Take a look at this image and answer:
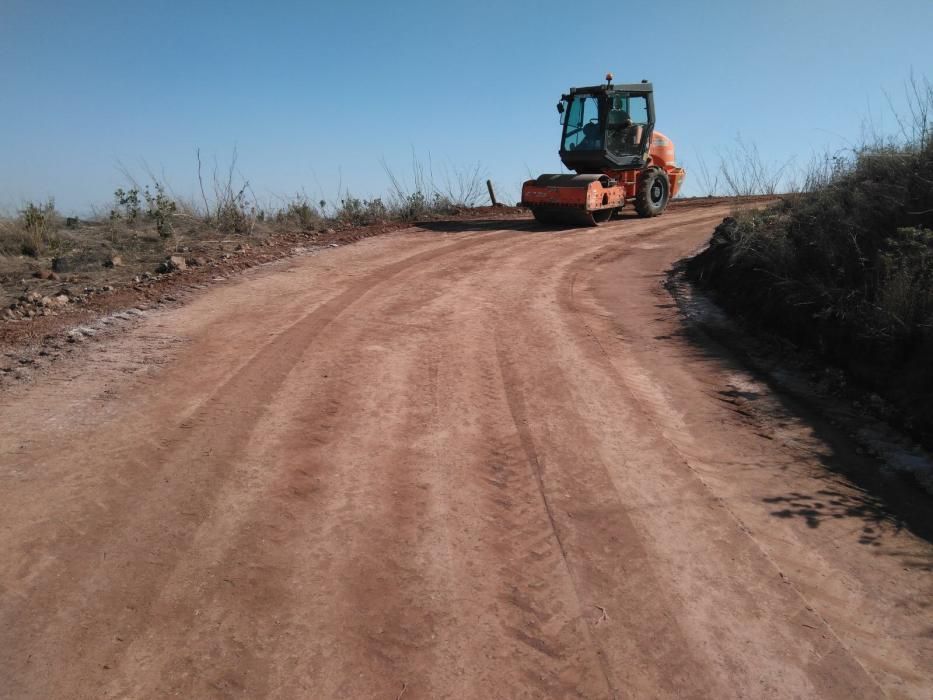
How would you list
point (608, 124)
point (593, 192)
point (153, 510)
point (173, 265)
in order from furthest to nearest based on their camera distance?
1. point (608, 124)
2. point (593, 192)
3. point (173, 265)
4. point (153, 510)

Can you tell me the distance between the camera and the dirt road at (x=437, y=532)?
2910 millimetres

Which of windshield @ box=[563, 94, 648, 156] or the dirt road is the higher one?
windshield @ box=[563, 94, 648, 156]

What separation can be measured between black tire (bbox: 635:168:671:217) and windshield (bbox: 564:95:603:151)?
6.21 feet

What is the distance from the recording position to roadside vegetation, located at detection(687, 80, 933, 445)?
5406 mm

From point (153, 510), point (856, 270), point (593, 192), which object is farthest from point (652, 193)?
point (153, 510)

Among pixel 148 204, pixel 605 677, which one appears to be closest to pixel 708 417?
pixel 605 677

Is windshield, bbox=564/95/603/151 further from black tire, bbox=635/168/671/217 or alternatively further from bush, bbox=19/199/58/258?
bush, bbox=19/199/58/258

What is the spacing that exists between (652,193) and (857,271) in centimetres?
1070

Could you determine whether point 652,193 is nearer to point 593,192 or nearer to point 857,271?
point 593,192

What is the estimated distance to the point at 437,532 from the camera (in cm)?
376

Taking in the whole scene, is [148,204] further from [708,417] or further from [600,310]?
[708,417]

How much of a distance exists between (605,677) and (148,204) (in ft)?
40.1

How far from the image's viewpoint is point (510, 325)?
7.30 meters

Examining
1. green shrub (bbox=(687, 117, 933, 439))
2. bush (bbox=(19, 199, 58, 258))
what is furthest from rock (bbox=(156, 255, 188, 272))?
green shrub (bbox=(687, 117, 933, 439))
